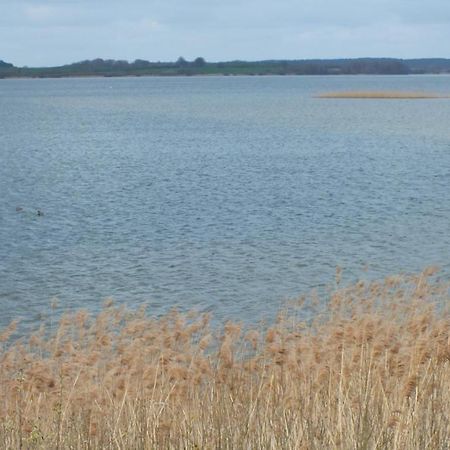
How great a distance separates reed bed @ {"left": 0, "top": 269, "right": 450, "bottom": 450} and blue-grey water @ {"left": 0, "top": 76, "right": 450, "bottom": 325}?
249 inches

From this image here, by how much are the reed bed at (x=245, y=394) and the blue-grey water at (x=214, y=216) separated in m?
6.32

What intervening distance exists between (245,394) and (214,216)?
20.2 meters

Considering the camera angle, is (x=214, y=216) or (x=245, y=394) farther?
(x=214, y=216)

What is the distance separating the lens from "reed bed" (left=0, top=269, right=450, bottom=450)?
21.3 ft

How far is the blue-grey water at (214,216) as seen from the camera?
19156mm

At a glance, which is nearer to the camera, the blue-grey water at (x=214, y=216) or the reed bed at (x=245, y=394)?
the reed bed at (x=245, y=394)

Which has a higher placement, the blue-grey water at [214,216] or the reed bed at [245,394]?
the reed bed at [245,394]

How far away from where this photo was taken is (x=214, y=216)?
28078mm

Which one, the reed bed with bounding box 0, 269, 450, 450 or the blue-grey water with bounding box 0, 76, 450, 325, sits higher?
the reed bed with bounding box 0, 269, 450, 450

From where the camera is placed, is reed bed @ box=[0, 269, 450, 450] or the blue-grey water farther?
the blue-grey water

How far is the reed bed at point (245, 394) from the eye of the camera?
6.50 meters

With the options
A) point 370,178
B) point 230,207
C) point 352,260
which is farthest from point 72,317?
point 370,178

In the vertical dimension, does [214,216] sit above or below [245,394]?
below

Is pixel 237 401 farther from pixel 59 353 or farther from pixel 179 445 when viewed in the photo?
pixel 59 353
